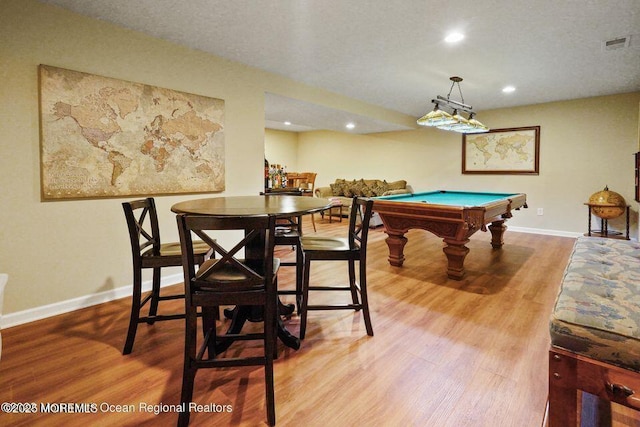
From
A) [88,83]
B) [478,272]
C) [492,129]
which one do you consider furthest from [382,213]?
[492,129]

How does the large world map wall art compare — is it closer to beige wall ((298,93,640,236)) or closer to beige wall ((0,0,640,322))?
beige wall ((0,0,640,322))

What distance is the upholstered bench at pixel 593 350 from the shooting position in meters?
1.07

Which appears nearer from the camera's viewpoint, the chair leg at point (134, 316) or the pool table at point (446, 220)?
the chair leg at point (134, 316)

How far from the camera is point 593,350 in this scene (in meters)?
1.12

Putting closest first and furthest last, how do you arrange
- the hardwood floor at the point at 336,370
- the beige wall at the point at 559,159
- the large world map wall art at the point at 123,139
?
1. the hardwood floor at the point at 336,370
2. the large world map wall art at the point at 123,139
3. the beige wall at the point at 559,159

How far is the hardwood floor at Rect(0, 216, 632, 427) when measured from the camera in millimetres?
1447

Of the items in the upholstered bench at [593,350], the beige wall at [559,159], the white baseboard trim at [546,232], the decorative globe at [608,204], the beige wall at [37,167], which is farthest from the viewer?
the white baseboard trim at [546,232]

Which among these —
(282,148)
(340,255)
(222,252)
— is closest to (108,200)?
(222,252)

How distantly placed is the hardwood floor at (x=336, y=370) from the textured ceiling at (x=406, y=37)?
2326 millimetres

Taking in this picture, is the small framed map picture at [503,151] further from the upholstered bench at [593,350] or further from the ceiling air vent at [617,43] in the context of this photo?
the upholstered bench at [593,350]

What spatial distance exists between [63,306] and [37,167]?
107 centimetres

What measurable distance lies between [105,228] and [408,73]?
3.70m

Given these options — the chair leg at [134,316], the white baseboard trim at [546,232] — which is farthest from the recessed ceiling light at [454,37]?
the white baseboard trim at [546,232]

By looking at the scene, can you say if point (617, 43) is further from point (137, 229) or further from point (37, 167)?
point (37, 167)
